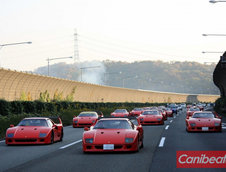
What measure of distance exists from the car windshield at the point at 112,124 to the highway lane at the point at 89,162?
3.49 feet

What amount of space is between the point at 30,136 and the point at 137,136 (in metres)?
5.15

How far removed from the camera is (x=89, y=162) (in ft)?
41.5

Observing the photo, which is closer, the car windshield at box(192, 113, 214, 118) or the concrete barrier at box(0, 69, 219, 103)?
the car windshield at box(192, 113, 214, 118)

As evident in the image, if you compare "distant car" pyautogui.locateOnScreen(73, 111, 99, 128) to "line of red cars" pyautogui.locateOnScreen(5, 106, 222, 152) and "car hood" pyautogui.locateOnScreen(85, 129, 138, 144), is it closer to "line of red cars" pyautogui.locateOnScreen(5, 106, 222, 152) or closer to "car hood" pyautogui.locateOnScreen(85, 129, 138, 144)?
"line of red cars" pyautogui.locateOnScreen(5, 106, 222, 152)

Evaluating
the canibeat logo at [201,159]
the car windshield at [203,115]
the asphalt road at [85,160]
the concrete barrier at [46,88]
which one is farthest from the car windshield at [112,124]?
the concrete barrier at [46,88]

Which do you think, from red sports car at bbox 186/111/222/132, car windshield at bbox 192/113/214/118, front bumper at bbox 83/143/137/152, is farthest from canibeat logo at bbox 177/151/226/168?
car windshield at bbox 192/113/214/118

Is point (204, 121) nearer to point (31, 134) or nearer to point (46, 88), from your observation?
point (31, 134)

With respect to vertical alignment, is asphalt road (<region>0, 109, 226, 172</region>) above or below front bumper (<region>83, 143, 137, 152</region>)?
below

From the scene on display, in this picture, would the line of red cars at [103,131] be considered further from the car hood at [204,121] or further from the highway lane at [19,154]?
the highway lane at [19,154]

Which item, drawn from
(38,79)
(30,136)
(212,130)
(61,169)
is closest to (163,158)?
(61,169)

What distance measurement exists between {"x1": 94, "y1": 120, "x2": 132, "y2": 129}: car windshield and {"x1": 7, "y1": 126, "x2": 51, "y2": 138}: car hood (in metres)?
3.13

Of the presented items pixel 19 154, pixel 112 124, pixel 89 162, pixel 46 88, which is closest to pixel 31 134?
pixel 19 154

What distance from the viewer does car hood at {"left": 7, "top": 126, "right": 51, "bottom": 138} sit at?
60.3 feet

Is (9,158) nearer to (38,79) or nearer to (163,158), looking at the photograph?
(163,158)
